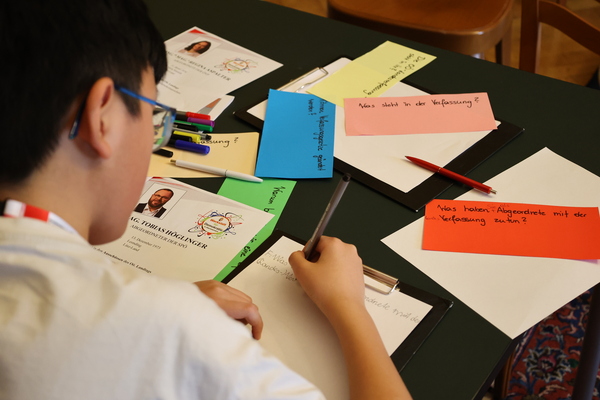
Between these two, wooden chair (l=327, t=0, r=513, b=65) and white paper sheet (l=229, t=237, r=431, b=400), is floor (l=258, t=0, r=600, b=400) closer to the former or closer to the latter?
wooden chair (l=327, t=0, r=513, b=65)

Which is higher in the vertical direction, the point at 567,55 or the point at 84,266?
the point at 84,266

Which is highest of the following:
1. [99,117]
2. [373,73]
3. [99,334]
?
[99,117]

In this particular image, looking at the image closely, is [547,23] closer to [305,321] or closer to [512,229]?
[512,229]

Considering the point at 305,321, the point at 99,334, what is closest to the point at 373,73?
the point at 305,321

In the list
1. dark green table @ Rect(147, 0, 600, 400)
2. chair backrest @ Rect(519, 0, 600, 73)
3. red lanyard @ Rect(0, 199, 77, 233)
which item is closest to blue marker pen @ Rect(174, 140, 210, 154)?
dark green table @ Rect(147, 0, 600, 400)

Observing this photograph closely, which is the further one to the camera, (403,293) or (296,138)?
(296,138)

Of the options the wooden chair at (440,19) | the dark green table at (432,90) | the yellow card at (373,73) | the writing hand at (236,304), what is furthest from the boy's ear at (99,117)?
the wooden chair at (440,19)

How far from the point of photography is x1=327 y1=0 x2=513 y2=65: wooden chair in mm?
1600

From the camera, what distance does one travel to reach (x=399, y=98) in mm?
1088

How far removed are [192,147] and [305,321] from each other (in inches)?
16.8

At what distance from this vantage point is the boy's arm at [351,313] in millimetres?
630

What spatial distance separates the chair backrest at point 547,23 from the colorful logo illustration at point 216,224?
852 mm

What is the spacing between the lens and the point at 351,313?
691mm

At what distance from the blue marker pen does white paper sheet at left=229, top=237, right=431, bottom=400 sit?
0.28 meters
